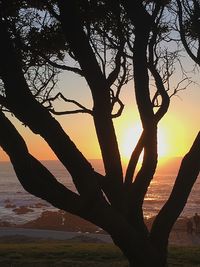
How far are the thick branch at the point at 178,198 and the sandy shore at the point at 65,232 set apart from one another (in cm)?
1777

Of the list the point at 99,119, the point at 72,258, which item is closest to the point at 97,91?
the point at 99,119

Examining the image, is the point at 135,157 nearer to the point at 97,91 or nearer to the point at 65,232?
the point at 97,91

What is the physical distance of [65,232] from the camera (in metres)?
29.2

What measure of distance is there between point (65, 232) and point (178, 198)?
24.1 m

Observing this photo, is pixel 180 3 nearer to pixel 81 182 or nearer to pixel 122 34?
pixel 122 34

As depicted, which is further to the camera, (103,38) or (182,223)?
(182,223)

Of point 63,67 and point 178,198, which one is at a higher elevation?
point 63,67

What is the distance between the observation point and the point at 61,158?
516 cm

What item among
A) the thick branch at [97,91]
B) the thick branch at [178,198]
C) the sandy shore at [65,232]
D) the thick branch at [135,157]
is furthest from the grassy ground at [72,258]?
the sandy shore at [65,232]

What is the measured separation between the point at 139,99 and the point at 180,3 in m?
1.74

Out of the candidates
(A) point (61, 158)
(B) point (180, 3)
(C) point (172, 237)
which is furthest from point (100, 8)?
(C) point (172, 237)

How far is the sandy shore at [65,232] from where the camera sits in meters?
25.0

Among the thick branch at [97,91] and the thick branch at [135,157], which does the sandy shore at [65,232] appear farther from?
the thick branch at [97,91]

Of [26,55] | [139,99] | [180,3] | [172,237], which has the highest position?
[180,3]
